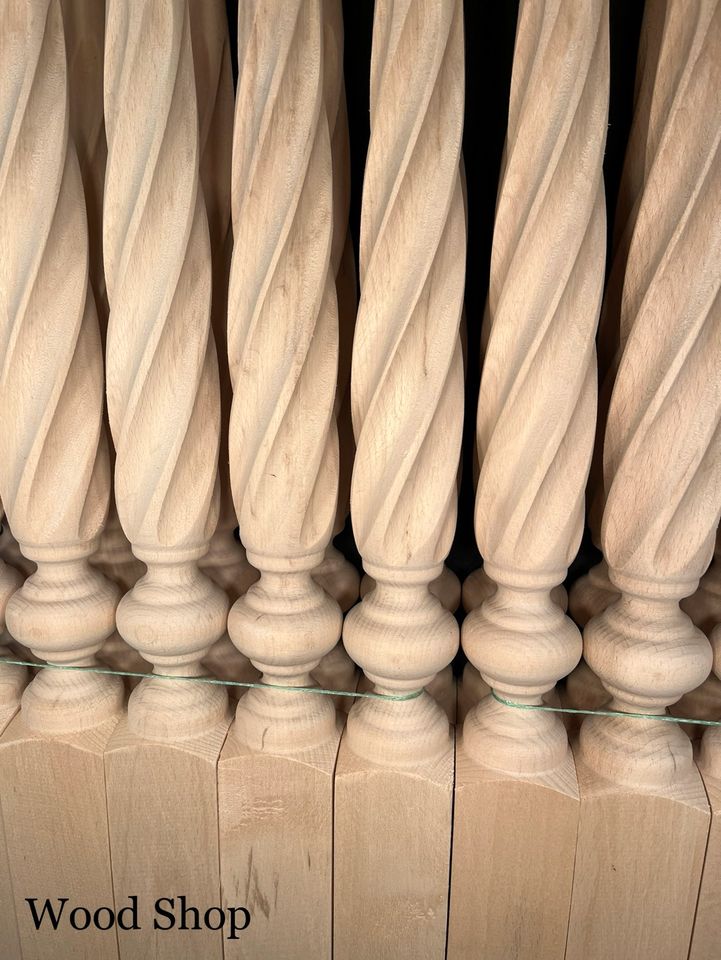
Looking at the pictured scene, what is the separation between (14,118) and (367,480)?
0.35 meters

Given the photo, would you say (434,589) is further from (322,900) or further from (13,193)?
(13,193)

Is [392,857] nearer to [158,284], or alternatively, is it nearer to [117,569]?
[117,569]

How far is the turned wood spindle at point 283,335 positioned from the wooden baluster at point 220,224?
0.07m

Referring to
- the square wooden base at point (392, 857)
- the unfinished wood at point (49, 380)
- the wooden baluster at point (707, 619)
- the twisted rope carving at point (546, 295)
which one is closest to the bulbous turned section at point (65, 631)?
the unfinished wood at point (49, 380)

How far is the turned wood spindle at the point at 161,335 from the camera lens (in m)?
0.50

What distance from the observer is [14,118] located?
52cm

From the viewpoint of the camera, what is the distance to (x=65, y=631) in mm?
616

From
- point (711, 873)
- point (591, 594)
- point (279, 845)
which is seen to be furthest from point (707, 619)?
point (279, 845)

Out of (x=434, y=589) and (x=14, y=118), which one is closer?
(x=14, y=118)

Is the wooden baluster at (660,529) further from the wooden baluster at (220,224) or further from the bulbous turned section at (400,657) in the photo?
the wooden baluster at (220,224)

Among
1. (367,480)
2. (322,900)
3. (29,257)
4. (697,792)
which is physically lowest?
(322,900)

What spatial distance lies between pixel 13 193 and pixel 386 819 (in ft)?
1.81

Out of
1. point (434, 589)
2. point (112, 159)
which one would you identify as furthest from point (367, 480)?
point (112, 159)

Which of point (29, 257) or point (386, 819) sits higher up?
point (29, 257)
